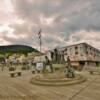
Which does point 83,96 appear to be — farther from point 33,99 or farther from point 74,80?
point 74,80

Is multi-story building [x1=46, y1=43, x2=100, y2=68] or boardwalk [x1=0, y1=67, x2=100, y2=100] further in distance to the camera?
multi-story building [x1=46, y1=43, x2=100, y2=68]

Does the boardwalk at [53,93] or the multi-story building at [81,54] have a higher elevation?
the multi-story building at [81,54]

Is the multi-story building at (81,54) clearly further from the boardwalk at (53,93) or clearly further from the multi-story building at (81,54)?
the boardwalk at (53,93)

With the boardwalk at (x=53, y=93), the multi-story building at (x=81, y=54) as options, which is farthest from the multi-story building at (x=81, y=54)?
the boardwalk at (x=53, y=93)

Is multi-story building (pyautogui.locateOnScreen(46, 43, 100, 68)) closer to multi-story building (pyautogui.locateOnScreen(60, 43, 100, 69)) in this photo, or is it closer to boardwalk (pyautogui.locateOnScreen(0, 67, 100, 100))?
multi-story building (pyautogui.locateOnScreen(60, 43, 100, 69))

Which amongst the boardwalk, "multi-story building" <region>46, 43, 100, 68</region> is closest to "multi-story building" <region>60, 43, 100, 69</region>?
"multi-story building" <region>46, 43, 100, 68</region>

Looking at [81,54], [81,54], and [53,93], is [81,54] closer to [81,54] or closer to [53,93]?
[81,54]

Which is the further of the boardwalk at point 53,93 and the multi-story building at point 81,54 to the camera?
the multi-story building at point 81,54

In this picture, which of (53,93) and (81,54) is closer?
(53,93)

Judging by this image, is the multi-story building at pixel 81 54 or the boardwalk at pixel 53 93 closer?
the boardwalk at pixel 53 93

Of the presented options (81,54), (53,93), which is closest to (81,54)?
(81,54)

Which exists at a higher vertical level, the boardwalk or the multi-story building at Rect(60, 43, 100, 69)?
the multi-story building at Rect(60, 43, 100, 69)

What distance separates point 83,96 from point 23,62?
68.3 meters

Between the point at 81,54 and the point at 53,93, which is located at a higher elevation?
the point at 81,54
